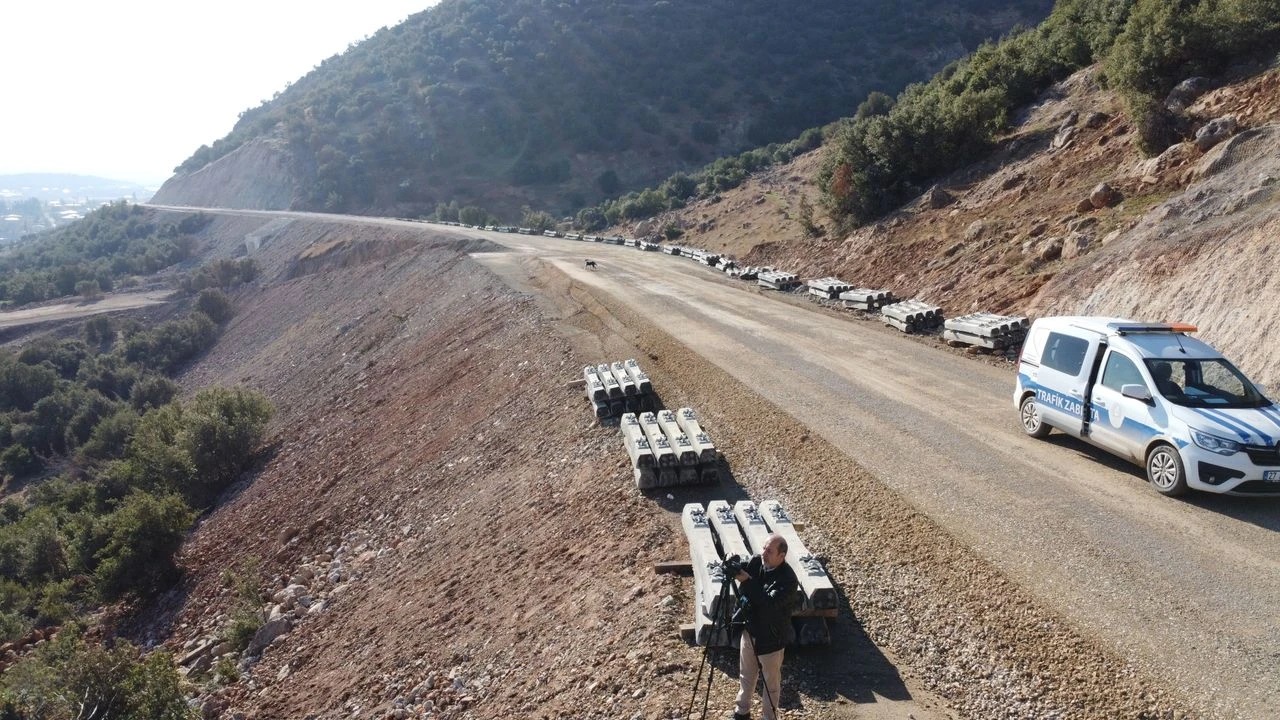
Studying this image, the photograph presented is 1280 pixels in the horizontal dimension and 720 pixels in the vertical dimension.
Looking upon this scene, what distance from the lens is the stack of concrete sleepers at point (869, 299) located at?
838 inches

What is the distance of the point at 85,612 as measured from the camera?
738 inches

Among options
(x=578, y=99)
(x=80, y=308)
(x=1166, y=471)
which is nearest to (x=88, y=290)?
(x=80, y=308)

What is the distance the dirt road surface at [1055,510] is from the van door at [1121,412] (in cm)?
41

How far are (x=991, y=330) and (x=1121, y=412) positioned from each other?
6.55 meters

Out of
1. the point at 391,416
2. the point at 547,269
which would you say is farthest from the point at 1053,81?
the point at 391,416

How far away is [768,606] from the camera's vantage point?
5777mm

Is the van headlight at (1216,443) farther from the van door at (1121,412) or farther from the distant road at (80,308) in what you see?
the distant road at (80,308)

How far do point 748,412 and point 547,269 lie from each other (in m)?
20.2

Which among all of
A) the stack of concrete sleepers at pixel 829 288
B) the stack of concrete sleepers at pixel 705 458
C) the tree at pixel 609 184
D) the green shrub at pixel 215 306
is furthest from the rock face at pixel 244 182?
the stack of concrete sleepers at pixel 705 458

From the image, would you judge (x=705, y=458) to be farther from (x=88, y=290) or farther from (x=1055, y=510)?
(x=88, y=290)

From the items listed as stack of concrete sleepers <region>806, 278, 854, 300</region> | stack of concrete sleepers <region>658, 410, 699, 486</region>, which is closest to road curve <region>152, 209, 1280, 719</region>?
stack of concrete sleepers <region>658, 410, 699, 486</region>

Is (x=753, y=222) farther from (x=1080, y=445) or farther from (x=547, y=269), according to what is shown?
(x=1080, y=445)

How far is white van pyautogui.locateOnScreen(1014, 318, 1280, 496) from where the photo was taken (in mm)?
8477

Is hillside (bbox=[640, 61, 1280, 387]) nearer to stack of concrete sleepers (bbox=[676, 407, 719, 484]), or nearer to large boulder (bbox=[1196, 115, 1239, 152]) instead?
large boulder (bbox=[1196, 115, 1239, 152])
